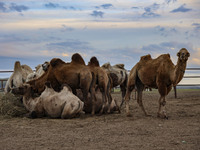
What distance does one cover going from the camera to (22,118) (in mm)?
8703

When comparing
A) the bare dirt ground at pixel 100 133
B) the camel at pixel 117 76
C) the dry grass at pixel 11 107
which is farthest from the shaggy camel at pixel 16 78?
the camel at pixel 117 76

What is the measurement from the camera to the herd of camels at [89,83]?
8352 mm

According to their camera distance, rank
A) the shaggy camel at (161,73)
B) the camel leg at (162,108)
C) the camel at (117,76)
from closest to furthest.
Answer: the shaggy camel at (161,73) < the camel leg at (162,108) < the camel at (117,76)

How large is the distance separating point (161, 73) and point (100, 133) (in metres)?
2.77

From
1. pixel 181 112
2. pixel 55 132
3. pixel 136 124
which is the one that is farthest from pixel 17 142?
pixel 181 112

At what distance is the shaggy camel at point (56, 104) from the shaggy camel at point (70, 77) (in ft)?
1.77

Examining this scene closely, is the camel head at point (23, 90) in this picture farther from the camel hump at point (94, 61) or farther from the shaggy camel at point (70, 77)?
the camel hump at point (94, 61)

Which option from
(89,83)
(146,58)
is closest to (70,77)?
(89,83)

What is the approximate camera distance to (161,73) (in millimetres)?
8445

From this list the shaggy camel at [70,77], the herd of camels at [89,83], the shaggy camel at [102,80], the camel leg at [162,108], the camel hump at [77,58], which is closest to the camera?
the herd of camels at [89,83]

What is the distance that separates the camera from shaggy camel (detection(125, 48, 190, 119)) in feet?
26.9

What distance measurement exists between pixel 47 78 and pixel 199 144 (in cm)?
502

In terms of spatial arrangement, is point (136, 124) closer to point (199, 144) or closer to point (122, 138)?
point (122, 138)

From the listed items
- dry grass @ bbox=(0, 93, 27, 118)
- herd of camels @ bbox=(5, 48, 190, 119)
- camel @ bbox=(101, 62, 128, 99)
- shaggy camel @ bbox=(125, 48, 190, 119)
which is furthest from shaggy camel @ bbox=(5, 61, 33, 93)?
shaggy camel @ bbox=(125, 48, 190, 119)
